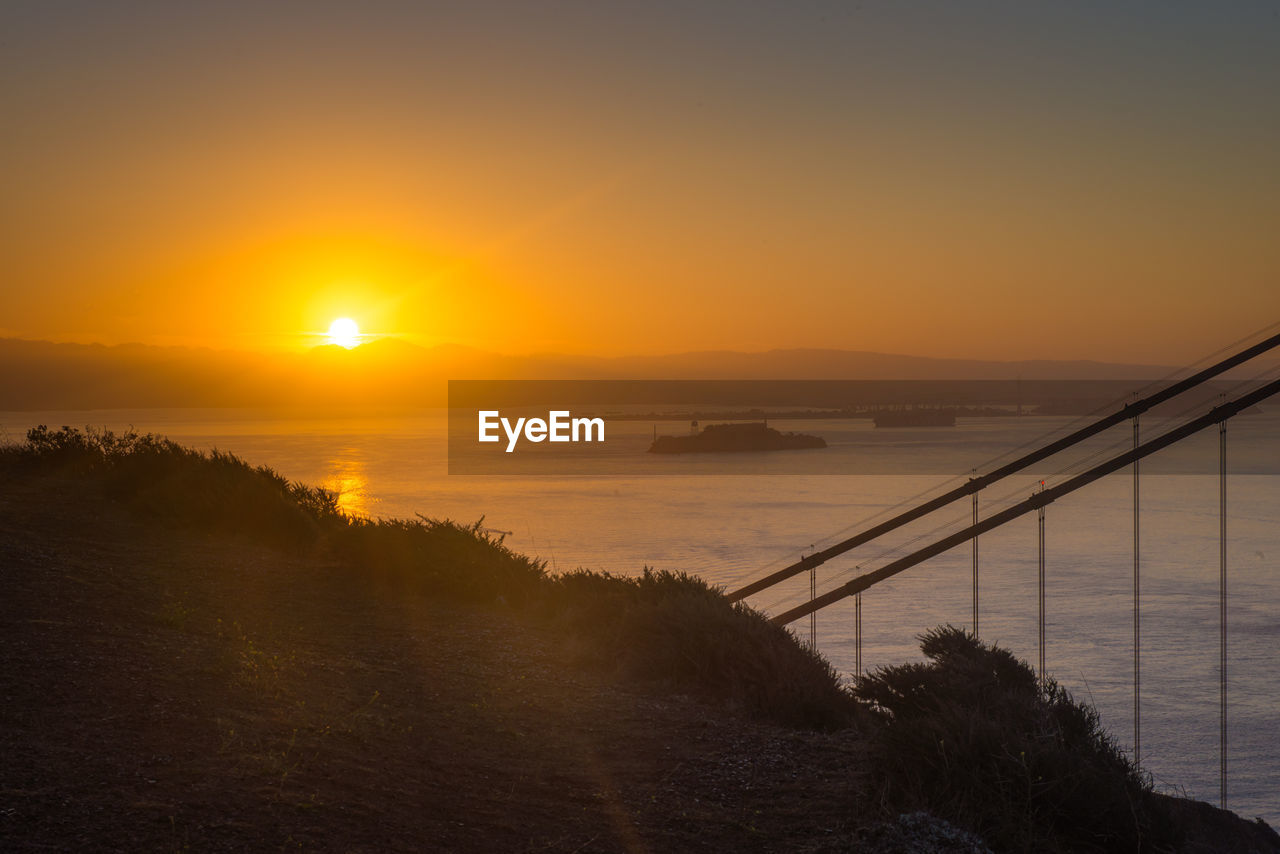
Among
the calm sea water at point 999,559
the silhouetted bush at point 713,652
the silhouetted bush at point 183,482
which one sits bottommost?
the calm sea water at point 999,559

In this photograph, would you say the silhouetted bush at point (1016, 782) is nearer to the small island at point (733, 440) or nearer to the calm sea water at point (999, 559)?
the calm sea water at point (999, 559)

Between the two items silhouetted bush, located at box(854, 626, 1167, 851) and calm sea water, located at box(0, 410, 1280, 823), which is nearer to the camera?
silhouetted bush, located at box(854, 626, 1167, 851)

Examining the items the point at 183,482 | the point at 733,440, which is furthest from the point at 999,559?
the point at 733,440

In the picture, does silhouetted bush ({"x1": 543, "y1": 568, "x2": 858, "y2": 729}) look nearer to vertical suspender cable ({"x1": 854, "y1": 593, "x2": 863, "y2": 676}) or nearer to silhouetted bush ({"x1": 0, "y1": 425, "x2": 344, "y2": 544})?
vertical suspender cable ({"x1": 854, "y1": 593, "x2": 863, "y2": 676})

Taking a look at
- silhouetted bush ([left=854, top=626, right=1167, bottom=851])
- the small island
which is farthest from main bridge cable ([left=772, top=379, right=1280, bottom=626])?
the small island

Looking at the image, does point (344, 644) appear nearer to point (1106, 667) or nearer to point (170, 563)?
point (170, 563)

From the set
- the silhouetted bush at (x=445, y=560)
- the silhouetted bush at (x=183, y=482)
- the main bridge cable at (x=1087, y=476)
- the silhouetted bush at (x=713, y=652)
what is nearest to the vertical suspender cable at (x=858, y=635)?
the main bridge cable at (x=1087, y=476)
